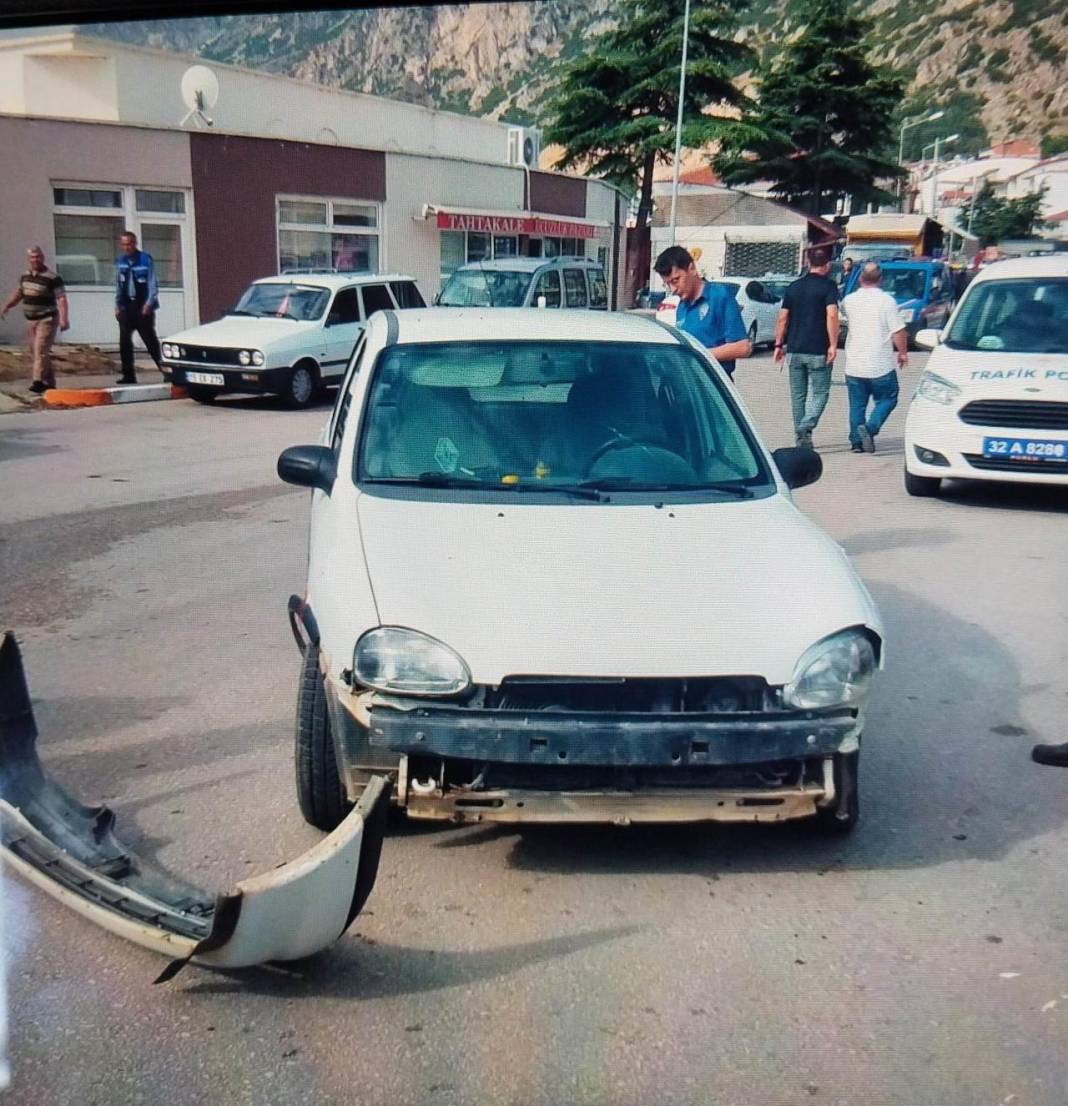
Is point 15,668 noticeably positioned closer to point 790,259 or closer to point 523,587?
point 523,587

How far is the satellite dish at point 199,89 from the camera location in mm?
24641

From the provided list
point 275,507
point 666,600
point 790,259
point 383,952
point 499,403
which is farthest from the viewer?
point 790,259

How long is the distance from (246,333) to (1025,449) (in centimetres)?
976

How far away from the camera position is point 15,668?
403 cm

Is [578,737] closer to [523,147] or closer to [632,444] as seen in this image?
[632,444]

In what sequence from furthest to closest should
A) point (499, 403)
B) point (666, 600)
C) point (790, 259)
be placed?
point (790, 259) < point (499, 403) < point (666, 600)

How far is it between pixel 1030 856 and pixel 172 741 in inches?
123

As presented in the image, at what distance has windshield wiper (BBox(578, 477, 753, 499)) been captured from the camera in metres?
4.44

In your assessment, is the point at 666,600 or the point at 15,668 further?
the point at 15,668

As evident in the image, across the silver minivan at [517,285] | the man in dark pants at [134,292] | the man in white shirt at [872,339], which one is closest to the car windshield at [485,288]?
the silver minivan at [517,285]

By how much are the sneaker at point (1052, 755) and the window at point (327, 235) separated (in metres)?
22.8

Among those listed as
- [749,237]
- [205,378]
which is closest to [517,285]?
[205,378]

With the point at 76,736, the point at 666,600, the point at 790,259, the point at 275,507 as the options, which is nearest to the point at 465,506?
the point at 666,600

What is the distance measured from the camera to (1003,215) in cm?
5828
